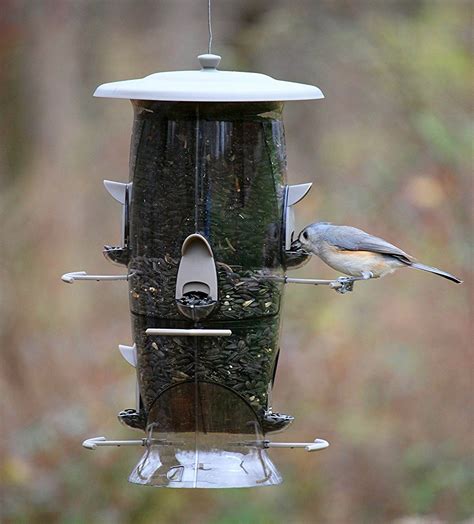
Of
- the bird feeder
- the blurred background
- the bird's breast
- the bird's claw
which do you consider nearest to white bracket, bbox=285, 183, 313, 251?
the bird feeder

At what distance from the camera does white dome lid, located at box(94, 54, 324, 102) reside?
4.62m

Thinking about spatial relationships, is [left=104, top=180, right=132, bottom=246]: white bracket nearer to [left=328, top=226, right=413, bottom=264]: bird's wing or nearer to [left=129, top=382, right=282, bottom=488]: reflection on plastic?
[left=129, top=382, right=282, bottom=488]: reflection on plastic

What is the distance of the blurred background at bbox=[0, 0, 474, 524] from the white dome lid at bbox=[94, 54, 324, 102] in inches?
157

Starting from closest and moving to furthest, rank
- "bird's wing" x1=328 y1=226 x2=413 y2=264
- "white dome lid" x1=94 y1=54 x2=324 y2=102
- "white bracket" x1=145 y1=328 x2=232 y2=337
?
1. "white dome lid" x1=94 y1=54 x2=324 y2=102
2. "white bracket" x1=145 y1=328 x2=232 y2=337
3. "bird's wing" x1=328 y1=226 x2=413 y2=264

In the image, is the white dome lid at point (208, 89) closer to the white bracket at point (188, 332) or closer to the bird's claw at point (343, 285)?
the bird's claw at point (343, 285)

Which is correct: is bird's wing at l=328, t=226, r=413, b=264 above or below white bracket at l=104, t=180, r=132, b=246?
below

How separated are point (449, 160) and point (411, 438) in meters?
2.25

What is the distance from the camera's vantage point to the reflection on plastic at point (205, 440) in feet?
16.5

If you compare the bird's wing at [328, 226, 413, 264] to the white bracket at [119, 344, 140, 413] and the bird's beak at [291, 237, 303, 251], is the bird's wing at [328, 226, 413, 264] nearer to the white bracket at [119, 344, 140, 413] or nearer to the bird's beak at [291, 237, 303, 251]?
the bird's beak at [291, 237, 303, 251]

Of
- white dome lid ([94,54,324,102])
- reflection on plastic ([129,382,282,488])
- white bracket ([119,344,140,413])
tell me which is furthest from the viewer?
white bracket ([119,344,140,413])

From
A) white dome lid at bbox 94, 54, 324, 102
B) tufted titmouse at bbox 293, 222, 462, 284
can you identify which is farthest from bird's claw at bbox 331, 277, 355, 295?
white dome lid at bbox 94, 54, 324, 102

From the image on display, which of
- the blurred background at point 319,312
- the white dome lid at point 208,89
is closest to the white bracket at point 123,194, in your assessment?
the white dome lid at point 208,89

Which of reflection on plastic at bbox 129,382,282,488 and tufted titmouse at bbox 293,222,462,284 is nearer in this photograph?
reflection on plastic at bbox 129,382,282,488

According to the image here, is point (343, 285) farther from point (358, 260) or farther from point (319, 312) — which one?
point (319, 312)
